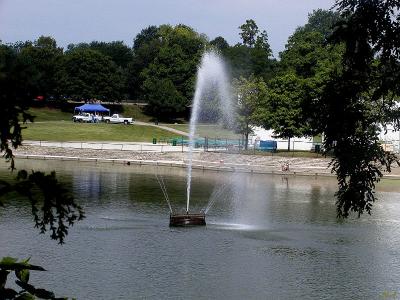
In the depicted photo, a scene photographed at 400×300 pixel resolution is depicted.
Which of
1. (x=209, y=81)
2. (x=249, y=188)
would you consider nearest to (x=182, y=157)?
(x=249, y=188)

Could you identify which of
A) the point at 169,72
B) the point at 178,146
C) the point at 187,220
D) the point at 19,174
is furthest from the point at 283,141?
the point at 19,174

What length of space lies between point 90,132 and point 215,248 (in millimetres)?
60410

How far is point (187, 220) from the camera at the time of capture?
34125 mm

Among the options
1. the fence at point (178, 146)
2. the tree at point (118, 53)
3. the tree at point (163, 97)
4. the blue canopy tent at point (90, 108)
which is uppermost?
the tree at point (118, 53)

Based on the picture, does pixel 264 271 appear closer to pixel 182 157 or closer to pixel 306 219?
pixel 306 219

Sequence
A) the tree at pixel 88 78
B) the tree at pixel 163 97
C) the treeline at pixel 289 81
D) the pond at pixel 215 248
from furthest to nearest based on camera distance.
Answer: the tree at pixel 88 78, the tree at pixel 163 97, the pond at pixel 215 248, the treeline at pixel 289 81

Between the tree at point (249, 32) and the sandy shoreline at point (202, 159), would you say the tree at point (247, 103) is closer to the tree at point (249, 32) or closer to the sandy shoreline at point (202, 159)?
the sandy shoreline at point (202, 159)

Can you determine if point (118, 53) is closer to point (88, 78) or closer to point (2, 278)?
point (88, 78)

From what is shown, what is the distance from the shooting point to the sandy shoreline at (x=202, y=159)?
65438mm

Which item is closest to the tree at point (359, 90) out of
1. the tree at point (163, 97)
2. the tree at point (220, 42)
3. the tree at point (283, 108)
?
the tree at point (283, 108)

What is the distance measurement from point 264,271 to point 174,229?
812 centimetres

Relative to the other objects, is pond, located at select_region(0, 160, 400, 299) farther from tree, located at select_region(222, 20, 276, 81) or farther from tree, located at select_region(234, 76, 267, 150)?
tree, located at select_region(222, 20, 276, 81)

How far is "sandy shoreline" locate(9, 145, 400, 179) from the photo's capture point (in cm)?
6544

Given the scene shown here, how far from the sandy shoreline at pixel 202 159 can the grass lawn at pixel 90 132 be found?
390 inches
